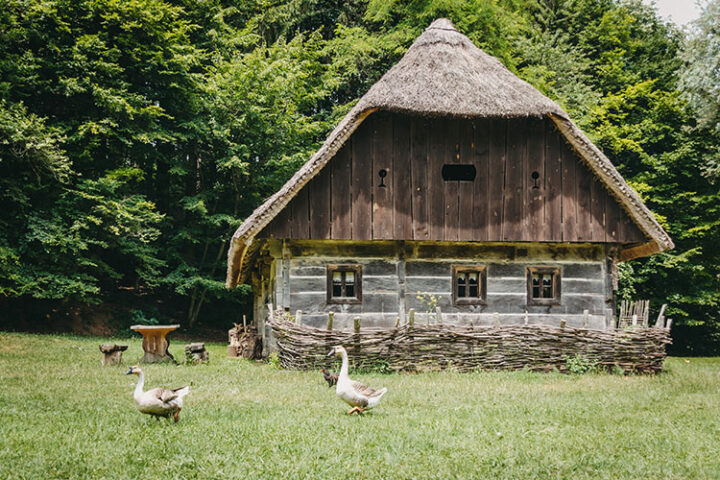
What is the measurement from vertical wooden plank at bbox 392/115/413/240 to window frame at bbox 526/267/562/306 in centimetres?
340

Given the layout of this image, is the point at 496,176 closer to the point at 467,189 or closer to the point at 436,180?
the point at 467,189

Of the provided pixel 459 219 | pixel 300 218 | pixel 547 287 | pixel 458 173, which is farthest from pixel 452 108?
pixel 547 287

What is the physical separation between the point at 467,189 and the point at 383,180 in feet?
6.90

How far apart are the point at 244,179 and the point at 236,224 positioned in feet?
9.94

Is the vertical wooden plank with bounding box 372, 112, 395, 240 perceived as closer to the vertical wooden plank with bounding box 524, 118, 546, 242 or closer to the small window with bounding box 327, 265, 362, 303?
the small window with bounding box 327, 265, 362, 303

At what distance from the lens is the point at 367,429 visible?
820cm

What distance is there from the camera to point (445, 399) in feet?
34.7

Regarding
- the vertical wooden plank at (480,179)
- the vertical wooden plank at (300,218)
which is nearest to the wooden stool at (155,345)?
the vertical wooden plank at (300,218)

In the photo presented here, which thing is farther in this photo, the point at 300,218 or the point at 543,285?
the point at 543,285

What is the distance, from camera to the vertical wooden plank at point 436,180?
53.7ft

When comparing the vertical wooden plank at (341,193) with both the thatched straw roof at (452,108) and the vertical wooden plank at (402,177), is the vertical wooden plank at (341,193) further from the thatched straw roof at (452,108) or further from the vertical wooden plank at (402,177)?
the vertical wooden plank at (402,177)

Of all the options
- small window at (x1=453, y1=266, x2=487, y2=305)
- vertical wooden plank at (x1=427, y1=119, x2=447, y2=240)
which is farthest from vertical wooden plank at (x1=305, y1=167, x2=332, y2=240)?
small window at (x1=453, y1=266, x2=487, y2=305)

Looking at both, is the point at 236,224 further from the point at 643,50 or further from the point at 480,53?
the point at 643,50

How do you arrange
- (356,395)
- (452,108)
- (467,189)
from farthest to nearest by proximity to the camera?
(467,189) → (452,108) → (356,395)
